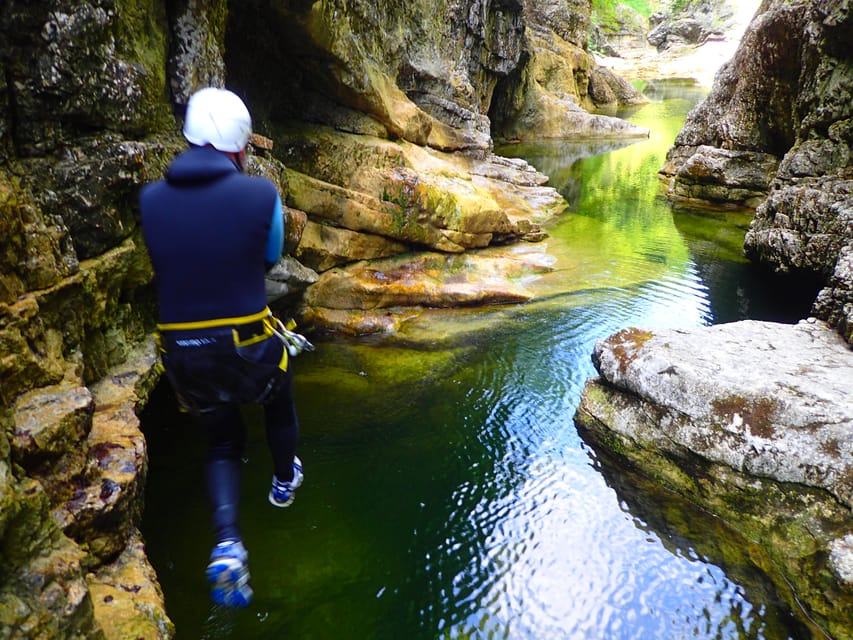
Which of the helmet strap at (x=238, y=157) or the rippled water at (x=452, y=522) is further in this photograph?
the rippled water at (x=452, y=522)

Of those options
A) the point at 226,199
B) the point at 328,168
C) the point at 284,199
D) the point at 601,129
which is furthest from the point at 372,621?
the point at 601,129

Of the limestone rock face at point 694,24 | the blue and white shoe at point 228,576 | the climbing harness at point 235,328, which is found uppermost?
the limestone rock face at point 694,24

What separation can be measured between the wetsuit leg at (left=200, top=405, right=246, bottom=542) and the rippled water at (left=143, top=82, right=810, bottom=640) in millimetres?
1330

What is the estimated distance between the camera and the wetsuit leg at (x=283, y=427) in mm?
3330

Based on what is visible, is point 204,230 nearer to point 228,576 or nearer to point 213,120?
point 213,120

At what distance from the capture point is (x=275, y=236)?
2887mm

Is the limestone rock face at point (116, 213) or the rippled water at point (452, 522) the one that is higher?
the limestone rock face at point (116, 213)

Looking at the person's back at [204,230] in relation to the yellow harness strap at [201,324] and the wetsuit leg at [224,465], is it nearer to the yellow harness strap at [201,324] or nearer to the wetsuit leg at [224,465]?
the yellow harness strap at [201,324]

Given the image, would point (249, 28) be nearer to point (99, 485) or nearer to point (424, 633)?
point (99, 485)

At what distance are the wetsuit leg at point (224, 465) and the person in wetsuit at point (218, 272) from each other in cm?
1

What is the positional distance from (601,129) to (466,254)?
73.6ft

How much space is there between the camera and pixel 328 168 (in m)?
9.71

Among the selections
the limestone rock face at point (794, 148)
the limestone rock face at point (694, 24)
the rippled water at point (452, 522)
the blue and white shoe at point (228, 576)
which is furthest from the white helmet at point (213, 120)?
the limestone rock face at point (694, 24)

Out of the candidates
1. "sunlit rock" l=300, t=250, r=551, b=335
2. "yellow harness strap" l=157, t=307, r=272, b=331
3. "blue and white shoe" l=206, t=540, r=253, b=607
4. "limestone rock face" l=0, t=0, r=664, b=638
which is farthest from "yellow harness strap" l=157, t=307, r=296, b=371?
"sunlit rock" l=300, t=250, r=551, b=335
